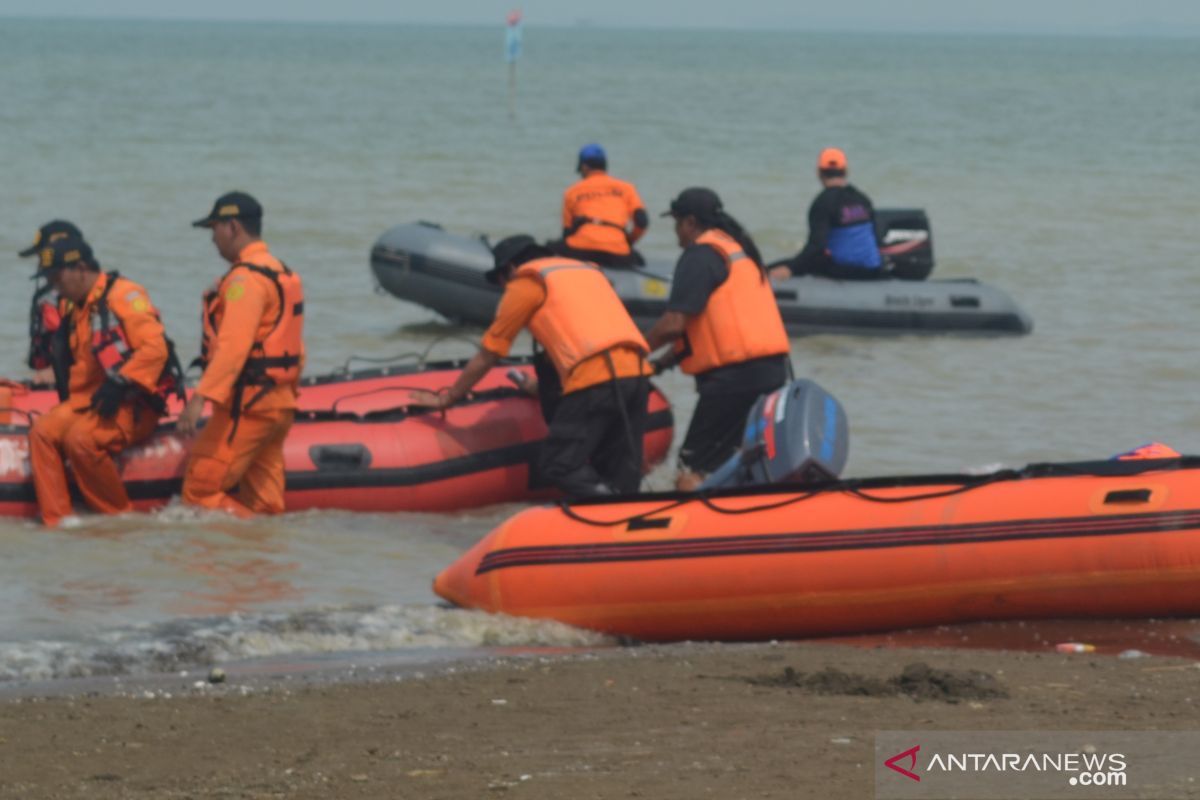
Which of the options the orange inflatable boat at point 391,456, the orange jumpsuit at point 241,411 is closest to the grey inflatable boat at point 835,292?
the orange inflatable boat at point 391,456

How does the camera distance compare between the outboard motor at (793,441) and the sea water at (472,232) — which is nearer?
the outboard motor at (793,441)

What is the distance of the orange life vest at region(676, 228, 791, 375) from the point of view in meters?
6.93

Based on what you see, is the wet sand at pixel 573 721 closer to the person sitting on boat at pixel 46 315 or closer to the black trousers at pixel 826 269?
the person sitting on boat at pixel 46 315

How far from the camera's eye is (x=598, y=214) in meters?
11.2

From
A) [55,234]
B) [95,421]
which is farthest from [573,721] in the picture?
[55,234]

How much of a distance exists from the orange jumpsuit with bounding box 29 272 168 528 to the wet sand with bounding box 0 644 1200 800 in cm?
185

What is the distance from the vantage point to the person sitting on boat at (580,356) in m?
6.56

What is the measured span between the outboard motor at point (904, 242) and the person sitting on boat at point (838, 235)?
139mm

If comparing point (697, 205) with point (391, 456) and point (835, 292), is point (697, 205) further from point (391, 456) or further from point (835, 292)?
point (835, 292)

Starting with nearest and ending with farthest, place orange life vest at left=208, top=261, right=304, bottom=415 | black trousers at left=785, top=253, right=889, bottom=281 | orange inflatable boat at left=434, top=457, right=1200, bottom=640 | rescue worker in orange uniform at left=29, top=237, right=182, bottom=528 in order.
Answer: orange inflatable boat at left=434, top=457, right=1200, bottom=640, rescue worker in orange uniform at left=29, top=237, right=182, bottom=528, orange life vest at left=208, top=261, right=304, bottom=415, black trousers at left=785, top=253, right=889, bottom=281

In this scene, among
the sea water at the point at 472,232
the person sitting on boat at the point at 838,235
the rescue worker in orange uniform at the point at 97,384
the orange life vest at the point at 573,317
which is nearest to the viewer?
the sea water at the point at 472,232

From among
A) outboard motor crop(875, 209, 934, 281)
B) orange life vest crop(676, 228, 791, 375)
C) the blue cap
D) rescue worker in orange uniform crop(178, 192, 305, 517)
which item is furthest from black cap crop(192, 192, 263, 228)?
outboard motor crop(875, 209, 934, 281)

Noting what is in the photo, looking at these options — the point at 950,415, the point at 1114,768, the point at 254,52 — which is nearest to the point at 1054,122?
the point at 950,415

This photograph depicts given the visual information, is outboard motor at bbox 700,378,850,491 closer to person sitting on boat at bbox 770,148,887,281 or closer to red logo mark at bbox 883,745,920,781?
red logo mark at bbox 883,745,920,781
